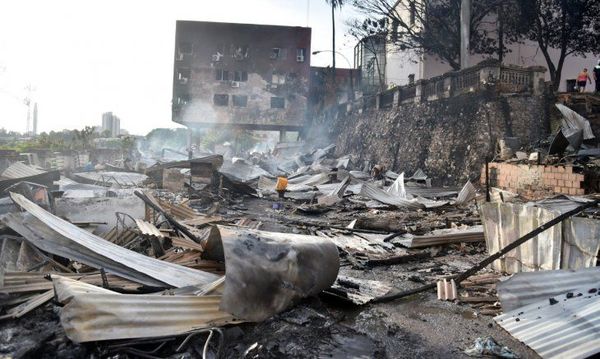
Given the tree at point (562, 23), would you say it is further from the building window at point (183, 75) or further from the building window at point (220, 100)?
the building window at point (183, 75)

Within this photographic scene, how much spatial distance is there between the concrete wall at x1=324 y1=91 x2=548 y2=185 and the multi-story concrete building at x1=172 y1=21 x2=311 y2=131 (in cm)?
1308

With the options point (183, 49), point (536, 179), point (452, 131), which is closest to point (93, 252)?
point (536, 179)

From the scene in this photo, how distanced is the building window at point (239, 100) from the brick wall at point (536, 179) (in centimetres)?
2442

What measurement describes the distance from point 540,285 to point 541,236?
0.86 meters

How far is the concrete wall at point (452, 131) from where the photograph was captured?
44.9ft

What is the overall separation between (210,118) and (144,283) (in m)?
30.2

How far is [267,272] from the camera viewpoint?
3082 millimetres

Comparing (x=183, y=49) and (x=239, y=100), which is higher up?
(x=183, y=49)

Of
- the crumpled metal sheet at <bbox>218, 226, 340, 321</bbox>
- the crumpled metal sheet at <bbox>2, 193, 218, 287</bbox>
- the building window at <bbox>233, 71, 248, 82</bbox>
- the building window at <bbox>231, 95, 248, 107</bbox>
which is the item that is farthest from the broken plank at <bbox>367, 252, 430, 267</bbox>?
the building window at <bbox>233, 71, 248, 82</bbox>

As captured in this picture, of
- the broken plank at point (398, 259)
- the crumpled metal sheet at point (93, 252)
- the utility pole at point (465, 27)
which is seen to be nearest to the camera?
the crumpled metal sheet at point (93, 252)

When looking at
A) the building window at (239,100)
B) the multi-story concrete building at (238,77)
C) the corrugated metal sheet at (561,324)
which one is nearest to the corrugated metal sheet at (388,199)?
the corrugated metal sheet at (561,324)

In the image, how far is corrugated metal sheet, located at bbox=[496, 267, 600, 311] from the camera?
10.4 feet

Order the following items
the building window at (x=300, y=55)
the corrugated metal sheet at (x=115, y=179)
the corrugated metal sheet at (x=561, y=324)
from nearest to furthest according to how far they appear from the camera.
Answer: the corrugated metal sheet at (x=561, y=324), the corrugated metal sheet at (x=115, y=179), the building window at (x=300, y=55)

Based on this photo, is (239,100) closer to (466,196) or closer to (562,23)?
(562,23)
